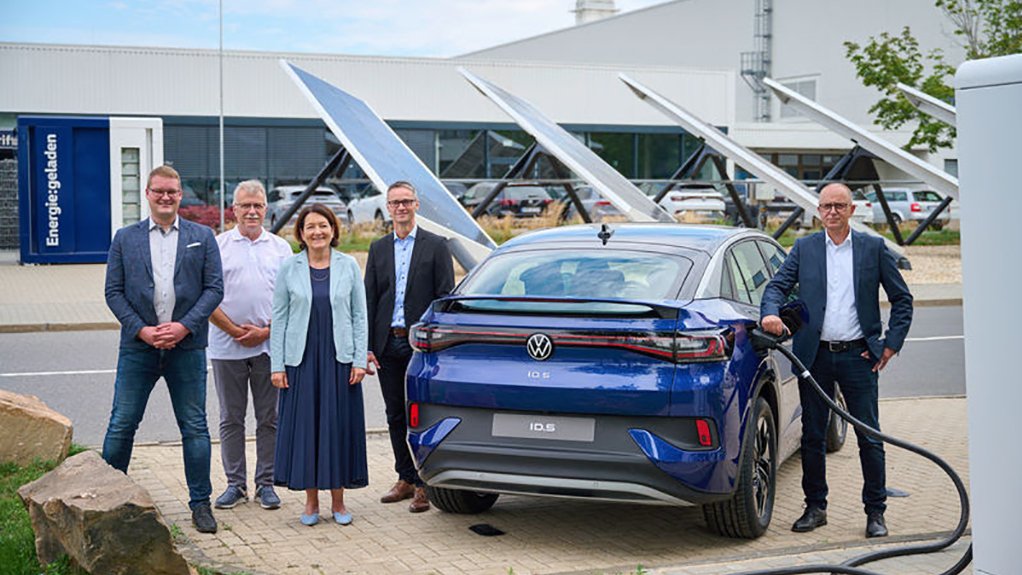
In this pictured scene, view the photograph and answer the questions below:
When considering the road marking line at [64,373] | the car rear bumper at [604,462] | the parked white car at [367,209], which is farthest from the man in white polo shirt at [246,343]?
the parked white car at [367,209]

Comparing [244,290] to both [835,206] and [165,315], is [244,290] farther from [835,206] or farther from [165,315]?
[835,206]

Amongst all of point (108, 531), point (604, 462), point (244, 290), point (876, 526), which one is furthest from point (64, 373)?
point (876, 526)

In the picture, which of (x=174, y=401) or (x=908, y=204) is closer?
(x=174, y=401)

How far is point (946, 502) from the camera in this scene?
288 inches

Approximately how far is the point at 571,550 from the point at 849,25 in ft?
176

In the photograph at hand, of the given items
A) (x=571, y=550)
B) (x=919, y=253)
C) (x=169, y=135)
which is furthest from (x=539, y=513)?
(x=169, y=135)

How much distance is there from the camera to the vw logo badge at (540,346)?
236 inches

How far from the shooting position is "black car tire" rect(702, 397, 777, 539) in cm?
618

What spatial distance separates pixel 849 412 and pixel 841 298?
63 cm

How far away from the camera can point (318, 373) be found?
6.62 meters

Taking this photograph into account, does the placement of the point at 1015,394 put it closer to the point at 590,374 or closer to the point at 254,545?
the point at 590,374

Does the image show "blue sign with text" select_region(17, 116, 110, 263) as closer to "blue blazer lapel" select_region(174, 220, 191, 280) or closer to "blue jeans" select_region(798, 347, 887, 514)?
"blue blazer lapel" select_region(174, 220, 191, 280)

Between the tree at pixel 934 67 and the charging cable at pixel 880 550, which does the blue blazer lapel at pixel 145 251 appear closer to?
the charging cable at pixel 880 550

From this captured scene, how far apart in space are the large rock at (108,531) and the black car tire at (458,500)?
1.85 m
